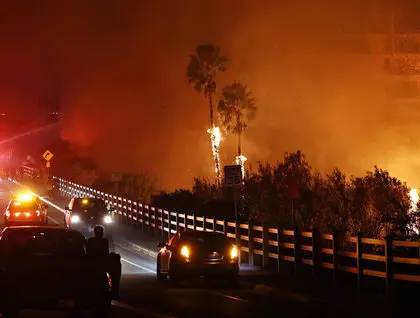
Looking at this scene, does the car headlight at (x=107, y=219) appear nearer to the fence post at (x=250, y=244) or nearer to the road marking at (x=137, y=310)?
the fence post at (x=250, y=244)

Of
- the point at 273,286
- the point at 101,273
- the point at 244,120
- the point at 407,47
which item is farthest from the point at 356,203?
the point at 407,47

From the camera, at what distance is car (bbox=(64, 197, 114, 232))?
3925cm

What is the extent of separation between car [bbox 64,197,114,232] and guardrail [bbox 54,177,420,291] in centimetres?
367

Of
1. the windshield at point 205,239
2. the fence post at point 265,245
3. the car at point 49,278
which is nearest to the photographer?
the car at point 49,278

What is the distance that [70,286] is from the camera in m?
12.7

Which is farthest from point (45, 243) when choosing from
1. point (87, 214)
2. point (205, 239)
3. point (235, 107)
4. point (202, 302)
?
point (235, 107)

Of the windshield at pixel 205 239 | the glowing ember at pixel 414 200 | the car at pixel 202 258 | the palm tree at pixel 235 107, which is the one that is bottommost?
the car at pixel 202 258

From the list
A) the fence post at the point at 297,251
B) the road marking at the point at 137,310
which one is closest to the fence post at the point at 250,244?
the fence post at the point at 297,251

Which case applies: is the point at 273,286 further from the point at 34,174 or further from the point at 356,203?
the point at 34,174

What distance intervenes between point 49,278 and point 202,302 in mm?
6401

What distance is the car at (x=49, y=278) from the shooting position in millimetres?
12398

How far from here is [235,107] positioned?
77000 millimetres

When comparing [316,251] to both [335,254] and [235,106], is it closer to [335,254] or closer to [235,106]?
[335,254]

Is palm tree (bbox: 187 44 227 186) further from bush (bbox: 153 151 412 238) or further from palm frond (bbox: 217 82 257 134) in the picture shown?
bush (bbox: 153 151 412 238)
